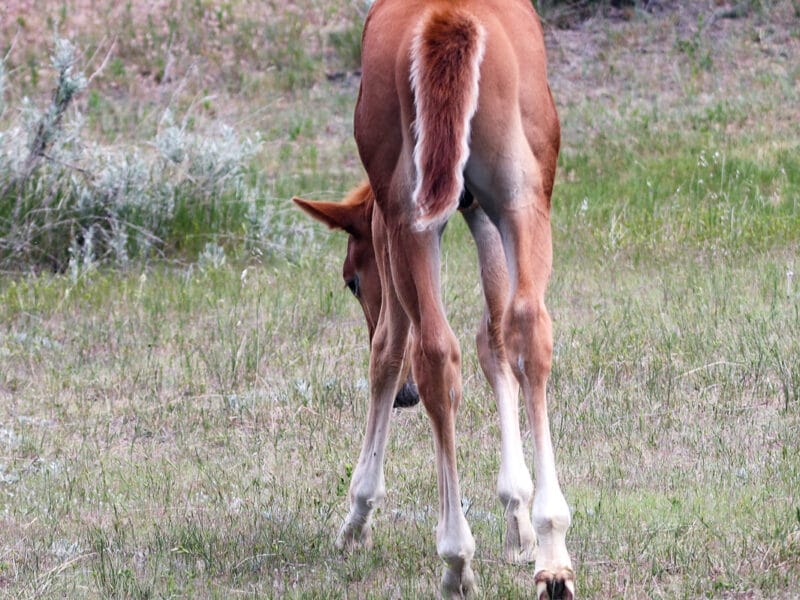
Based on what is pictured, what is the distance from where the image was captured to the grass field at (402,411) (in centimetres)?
481

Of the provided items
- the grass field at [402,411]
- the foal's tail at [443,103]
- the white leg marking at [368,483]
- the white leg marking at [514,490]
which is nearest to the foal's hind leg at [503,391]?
the white leg marking at [514,490]

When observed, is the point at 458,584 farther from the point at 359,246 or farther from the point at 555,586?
the point at 359,246

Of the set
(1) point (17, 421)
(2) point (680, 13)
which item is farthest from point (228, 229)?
(2) point (680, 13)

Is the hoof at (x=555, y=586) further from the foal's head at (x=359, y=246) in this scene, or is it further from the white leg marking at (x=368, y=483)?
the foal's head at (x=359, y=246)

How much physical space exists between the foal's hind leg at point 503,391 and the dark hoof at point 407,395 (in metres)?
0.47

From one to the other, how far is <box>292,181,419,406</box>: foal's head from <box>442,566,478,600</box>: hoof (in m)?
1.70

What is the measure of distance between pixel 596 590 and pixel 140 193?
24.1ft

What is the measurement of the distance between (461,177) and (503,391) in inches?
47.8

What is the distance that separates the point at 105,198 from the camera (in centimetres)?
1085

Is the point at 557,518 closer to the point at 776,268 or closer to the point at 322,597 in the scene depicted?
the point at 322,597

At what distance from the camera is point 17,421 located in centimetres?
712

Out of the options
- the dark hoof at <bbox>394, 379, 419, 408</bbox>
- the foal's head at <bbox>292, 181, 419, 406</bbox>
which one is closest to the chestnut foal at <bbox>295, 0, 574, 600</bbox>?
the dark hoof at <bbox>394, 379, 419, 408</bbox>

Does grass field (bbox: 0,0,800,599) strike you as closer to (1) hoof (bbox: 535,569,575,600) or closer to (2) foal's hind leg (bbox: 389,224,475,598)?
(2) foal's hind leg (bbox: 389,224,475,598)

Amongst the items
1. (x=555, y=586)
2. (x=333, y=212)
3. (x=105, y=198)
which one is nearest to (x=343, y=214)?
(x=333, y=212)
